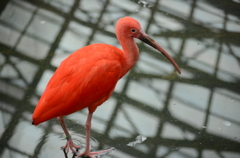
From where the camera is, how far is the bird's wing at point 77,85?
4.23m

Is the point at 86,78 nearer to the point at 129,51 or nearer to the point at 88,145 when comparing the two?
the point at 129,51

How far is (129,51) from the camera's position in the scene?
4.57 meters

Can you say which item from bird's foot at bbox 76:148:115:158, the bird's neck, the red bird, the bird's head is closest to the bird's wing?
the red bird

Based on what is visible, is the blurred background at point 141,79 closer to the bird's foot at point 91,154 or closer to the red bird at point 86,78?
the bird's foot at point 91,154

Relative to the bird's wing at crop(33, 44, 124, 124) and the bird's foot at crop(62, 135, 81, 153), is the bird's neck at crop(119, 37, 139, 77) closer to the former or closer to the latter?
the bird's wing at crop(33, 44, 124, 124)

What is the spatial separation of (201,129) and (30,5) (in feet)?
12.4

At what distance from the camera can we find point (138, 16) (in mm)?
7020

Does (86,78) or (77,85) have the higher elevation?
(86,78)

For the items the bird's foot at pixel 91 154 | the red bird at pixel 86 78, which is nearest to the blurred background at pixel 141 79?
the bird's foot at pixel 91 154

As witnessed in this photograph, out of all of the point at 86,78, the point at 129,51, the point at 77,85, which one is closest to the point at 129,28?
the point at 129,51

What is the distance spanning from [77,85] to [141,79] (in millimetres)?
1815

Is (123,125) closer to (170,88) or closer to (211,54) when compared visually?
(170,88)

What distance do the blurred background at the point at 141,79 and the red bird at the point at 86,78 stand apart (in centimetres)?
76

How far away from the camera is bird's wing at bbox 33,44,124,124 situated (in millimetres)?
4227
